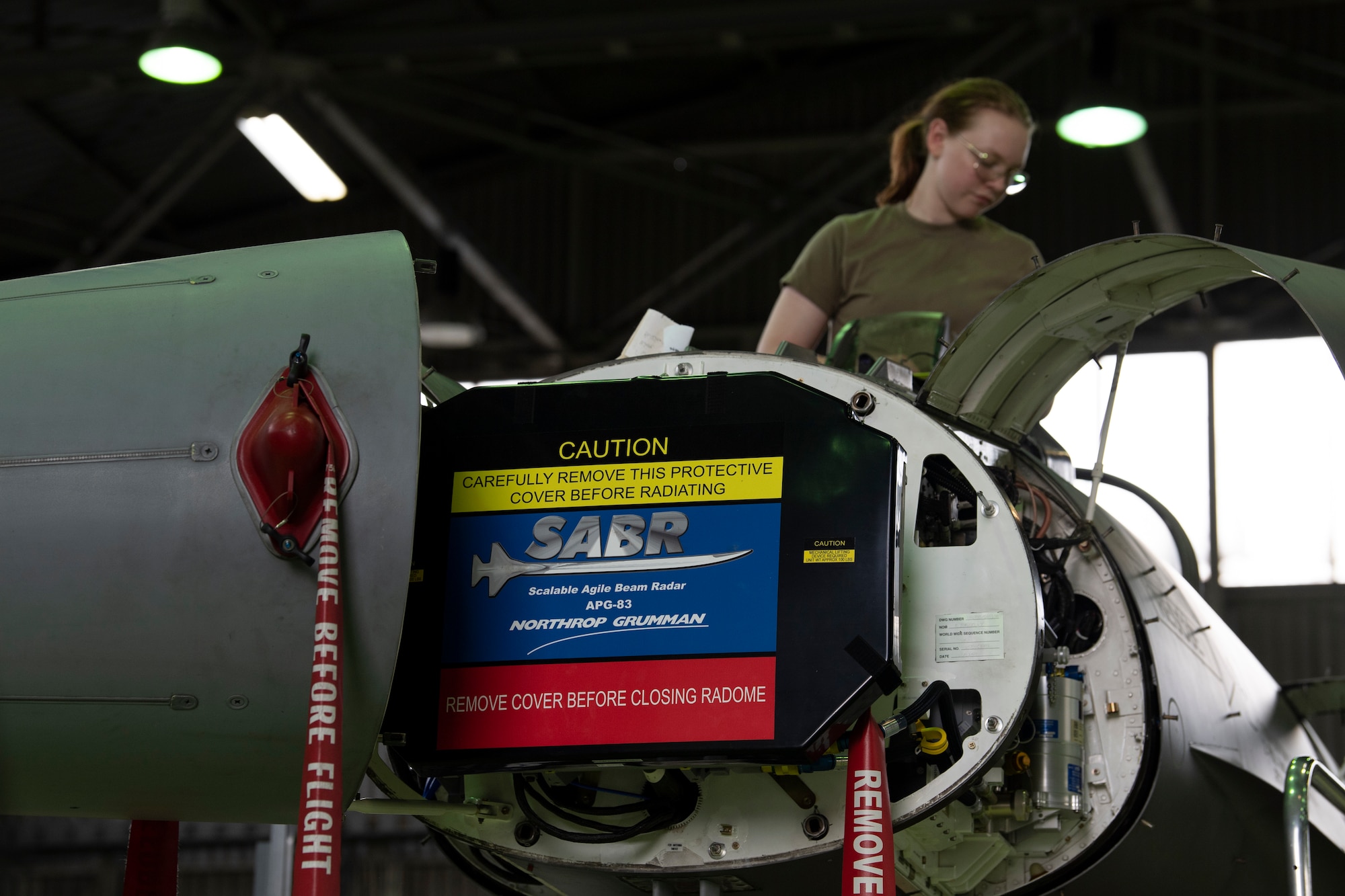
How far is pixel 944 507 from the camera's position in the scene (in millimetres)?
3031

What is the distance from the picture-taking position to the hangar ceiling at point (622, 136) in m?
13.8

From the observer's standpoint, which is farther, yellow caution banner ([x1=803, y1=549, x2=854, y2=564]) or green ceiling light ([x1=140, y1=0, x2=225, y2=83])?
green ceiling light ([x1=140, y1=0, x2=225, y2=83])

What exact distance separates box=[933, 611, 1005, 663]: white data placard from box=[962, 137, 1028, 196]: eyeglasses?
7.14 feet

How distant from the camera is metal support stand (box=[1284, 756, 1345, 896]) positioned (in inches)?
116

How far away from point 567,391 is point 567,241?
17.7 meters

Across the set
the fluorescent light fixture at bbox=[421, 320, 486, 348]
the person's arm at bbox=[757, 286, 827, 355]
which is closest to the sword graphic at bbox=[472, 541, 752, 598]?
the person's arm at bbox=[757, 286, 827, 355]

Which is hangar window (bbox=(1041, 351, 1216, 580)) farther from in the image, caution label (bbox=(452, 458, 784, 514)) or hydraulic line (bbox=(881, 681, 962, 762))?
caution label (bbox=(452, 458, 784, 514))

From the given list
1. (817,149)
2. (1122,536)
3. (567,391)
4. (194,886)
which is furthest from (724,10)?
(194,886)

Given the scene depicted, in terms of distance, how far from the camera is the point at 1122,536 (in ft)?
13.0

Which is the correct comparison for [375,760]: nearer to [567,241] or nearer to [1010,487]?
[1010,487]

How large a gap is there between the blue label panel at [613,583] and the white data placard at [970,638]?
41 centimetres

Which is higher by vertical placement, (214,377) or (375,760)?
(214,377)

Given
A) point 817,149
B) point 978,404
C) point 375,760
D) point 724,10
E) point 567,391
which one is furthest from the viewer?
point 817,149

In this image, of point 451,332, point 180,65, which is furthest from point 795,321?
point 451,332
